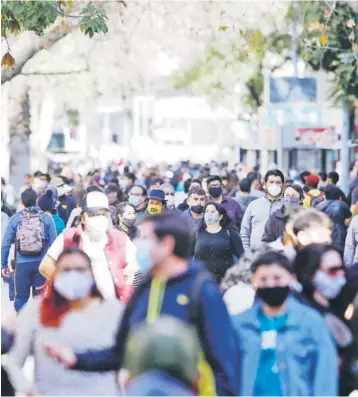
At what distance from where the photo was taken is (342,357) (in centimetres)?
744

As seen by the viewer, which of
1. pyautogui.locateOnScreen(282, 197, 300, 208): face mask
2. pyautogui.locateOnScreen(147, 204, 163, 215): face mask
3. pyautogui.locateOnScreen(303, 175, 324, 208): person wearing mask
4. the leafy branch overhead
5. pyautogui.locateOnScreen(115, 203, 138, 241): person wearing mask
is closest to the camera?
pyautogui.locateOnScreen(115, 203, 138, 241): person wearing mask

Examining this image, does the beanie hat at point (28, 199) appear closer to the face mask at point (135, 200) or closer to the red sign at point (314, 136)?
the face mask at point (135, 200)

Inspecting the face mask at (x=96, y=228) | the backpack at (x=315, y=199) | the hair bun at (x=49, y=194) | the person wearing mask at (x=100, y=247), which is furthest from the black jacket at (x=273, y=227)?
the backpack at (x=315, y=199)

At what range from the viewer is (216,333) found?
6707mm

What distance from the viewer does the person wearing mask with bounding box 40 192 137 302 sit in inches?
371

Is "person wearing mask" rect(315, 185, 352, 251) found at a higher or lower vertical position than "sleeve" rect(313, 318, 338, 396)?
higher

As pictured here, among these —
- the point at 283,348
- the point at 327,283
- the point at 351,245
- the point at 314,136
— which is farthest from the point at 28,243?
the point at 314,136

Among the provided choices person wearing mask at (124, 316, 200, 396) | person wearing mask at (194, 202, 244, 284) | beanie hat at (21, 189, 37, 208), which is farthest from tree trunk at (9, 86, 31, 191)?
person wearing mask at (124, 316, 200, 396)

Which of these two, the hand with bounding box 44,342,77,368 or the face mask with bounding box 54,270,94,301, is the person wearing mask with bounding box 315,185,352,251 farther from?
the hand with bounding box 44,342,77,368

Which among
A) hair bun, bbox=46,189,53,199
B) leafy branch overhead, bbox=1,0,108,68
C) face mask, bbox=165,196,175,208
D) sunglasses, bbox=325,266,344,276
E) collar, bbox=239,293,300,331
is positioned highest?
leafy branch overhead, bbox=1,0,108,68

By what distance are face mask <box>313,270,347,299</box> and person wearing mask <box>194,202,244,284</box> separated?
458cm

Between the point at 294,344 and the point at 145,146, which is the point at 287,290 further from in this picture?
the point at 145,146

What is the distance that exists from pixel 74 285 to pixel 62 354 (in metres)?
0.37

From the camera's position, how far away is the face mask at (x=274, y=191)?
14.1 metres
